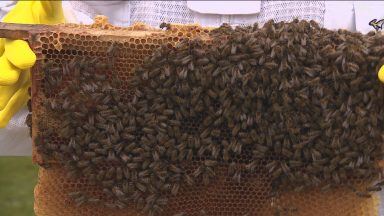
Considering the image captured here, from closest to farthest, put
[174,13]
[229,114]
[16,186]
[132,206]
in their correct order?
[229,114] → [132,206] → [174,13] → [16,186]

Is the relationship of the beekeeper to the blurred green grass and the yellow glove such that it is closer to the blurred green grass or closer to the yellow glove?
the yellow glove

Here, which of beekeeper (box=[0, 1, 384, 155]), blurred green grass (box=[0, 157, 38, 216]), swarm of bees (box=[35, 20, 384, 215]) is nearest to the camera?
swarm of bees (box=[35, 20, 384, 215])

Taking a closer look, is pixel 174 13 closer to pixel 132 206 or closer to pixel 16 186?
pixel 132 206

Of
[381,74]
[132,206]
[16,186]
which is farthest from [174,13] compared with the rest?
[16,186]

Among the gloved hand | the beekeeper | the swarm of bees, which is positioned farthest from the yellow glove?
the gloved hand

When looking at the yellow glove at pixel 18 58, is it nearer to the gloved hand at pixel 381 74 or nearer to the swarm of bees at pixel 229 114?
the swarm of bees at pixel 229 114
